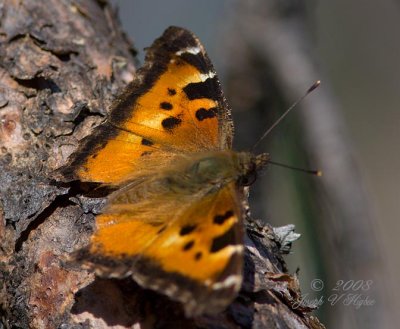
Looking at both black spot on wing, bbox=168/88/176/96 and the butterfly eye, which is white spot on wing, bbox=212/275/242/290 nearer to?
the butterfly eye

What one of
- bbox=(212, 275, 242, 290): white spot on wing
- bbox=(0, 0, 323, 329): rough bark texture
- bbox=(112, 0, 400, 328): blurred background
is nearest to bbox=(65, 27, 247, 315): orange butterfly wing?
bbox=(212, 275, 242, 290): white spot on wing

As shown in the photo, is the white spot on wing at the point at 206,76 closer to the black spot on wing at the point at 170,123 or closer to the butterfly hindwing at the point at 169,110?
the butterfly hindwing at the point at 169,110

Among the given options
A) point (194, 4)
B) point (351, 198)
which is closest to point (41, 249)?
point (351, 198)

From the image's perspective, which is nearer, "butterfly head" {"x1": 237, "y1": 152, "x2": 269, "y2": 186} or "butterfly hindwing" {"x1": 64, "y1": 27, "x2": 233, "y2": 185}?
"butterfly head" {"x1": 237, "y1": 152, "x2": 269, "y2": 186}

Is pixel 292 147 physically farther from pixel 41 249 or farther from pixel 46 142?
pixel 41 249

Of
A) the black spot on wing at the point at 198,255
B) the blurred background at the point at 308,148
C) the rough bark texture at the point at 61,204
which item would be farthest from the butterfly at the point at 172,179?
the blurred background at the point at 308,148

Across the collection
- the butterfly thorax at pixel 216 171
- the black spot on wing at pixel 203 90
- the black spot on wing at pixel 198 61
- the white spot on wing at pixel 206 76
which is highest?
the black spot on wing at pixel 198 61

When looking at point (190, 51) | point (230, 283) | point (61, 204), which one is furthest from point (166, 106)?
point (230, 283)
